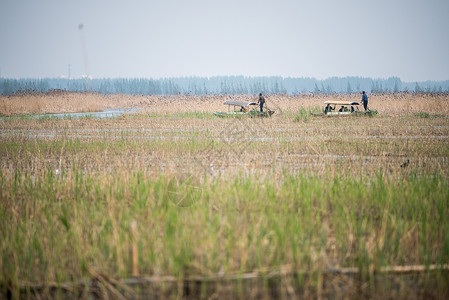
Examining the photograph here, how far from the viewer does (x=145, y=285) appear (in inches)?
140

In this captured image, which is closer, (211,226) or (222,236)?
(222,236)

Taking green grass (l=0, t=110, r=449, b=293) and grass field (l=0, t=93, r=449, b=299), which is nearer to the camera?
grass field (l=0, t=93, r=449, b=299)

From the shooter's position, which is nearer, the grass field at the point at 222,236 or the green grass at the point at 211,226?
the grass field at the point at 222,236

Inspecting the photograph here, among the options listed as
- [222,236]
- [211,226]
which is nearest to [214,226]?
[211,226]

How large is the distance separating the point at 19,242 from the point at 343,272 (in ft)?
11.8

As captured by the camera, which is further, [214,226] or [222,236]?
[214,226]

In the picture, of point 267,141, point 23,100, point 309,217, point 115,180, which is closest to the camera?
point 309,217

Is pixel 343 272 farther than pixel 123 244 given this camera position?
No

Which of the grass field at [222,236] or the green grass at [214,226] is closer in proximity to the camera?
the grass field at [222,236]

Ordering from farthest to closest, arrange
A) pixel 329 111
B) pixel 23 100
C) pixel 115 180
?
pixel 23 100 → pixel 329 111 → pixel 115 180

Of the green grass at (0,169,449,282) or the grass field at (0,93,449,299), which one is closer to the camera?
the grass field at (0,93,449,299)

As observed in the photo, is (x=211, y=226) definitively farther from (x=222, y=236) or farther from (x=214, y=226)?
(x=222, y=236)

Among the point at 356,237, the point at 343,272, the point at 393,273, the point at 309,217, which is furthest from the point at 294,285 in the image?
the point at 309,217

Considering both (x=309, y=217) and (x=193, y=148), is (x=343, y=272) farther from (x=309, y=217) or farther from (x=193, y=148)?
(x=193, y=148)
